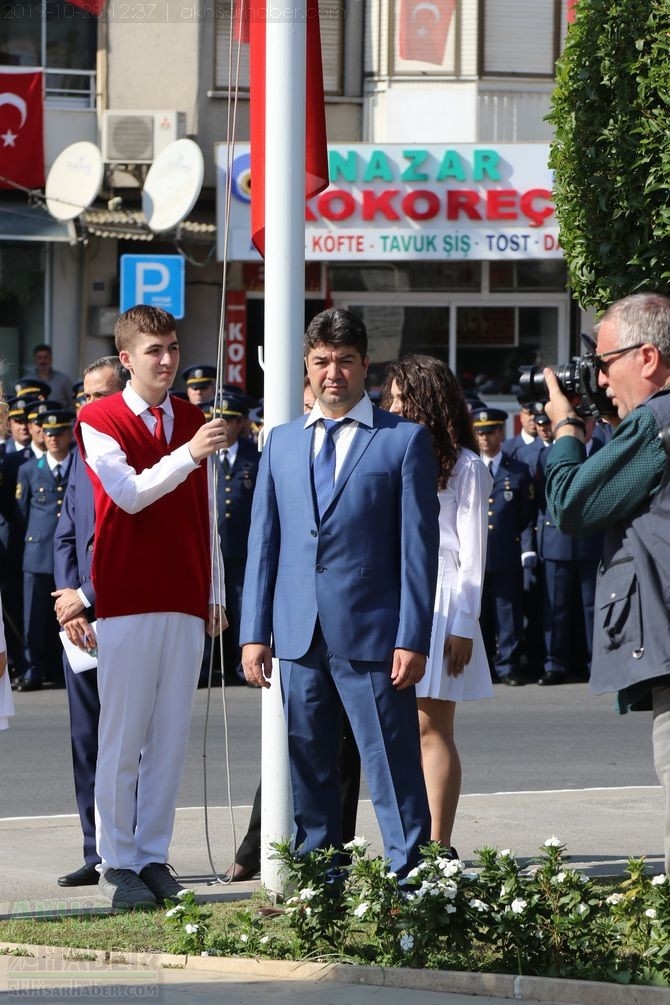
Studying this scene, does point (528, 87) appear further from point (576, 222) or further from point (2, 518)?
point (576, 222)

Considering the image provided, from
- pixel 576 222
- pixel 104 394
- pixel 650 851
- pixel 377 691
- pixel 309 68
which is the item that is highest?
pixel 309 68

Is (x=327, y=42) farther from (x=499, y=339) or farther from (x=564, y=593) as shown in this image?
(x=564, y=593)

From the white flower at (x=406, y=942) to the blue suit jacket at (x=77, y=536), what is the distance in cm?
218

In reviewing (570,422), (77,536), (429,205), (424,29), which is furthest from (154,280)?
(570,422)

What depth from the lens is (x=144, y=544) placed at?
6.59m

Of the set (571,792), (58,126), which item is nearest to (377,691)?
(571,792)

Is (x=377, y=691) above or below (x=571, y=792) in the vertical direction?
above

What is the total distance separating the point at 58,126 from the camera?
21516 millimetres

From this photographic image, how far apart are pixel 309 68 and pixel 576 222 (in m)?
1.26

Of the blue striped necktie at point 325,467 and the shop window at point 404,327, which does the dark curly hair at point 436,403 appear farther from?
the shop window at point 404,327

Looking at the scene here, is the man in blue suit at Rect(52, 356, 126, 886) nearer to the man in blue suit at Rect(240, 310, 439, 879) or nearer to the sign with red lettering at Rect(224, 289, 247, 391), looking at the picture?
the man in blue suit at Rect(240, 310, 439, 879)

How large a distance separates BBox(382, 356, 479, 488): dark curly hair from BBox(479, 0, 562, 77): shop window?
52.6 ft

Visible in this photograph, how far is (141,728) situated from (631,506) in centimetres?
258

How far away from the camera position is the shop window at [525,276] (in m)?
22.0
